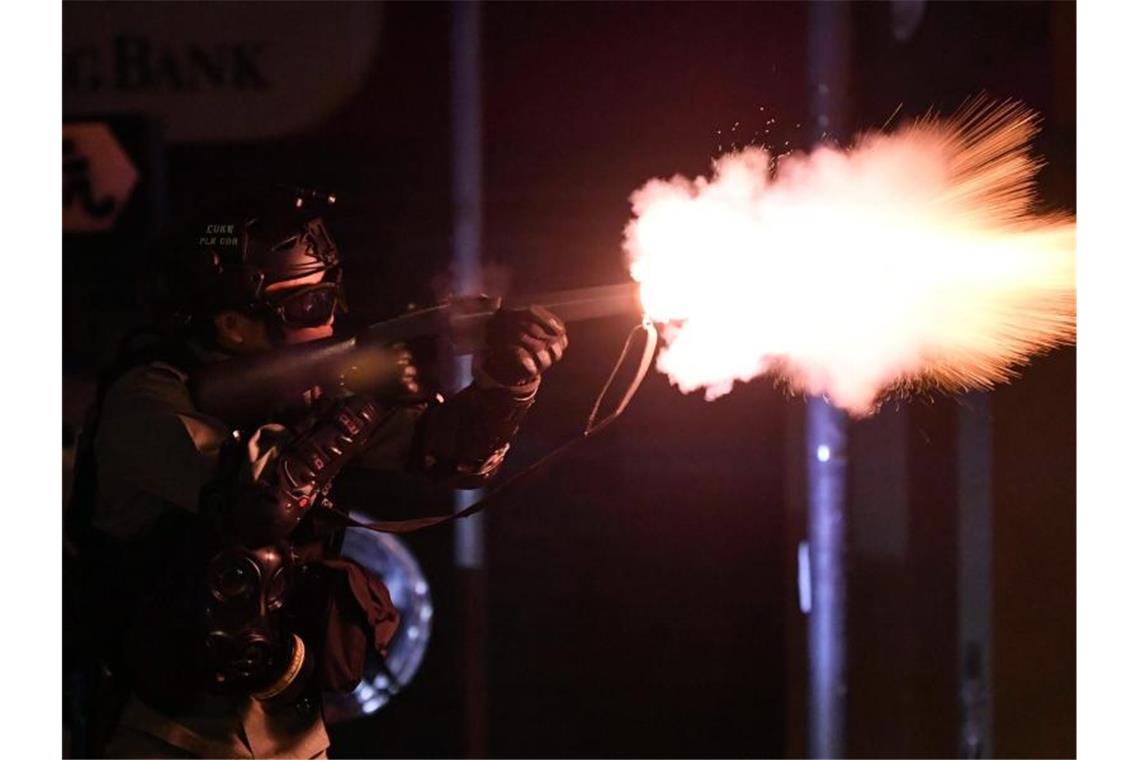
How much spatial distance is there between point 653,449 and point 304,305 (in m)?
1.45

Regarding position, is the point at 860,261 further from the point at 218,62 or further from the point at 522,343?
the point at 218,62

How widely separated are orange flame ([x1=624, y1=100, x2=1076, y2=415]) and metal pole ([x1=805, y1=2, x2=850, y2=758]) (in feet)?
1.51

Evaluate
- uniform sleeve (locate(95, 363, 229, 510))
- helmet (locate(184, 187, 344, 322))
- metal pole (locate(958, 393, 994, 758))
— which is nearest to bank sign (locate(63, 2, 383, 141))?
helmet (locate(184, 187, 344, 322))

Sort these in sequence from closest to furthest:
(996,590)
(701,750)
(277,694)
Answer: (277,694), (996,590), (701,750)

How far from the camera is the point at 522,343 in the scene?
2.59 m

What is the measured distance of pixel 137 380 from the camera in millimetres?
2652

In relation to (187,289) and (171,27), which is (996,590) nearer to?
(187,289)

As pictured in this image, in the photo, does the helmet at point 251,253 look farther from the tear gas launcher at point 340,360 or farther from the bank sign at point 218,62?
the bank sign at point 218,62

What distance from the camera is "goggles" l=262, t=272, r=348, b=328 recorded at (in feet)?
8.99

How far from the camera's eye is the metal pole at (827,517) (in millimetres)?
3668

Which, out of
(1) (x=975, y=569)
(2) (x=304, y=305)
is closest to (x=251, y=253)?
(2) (x=304, y=305)

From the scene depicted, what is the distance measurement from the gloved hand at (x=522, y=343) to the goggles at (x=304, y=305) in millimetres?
421

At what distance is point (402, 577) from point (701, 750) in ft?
3.79
